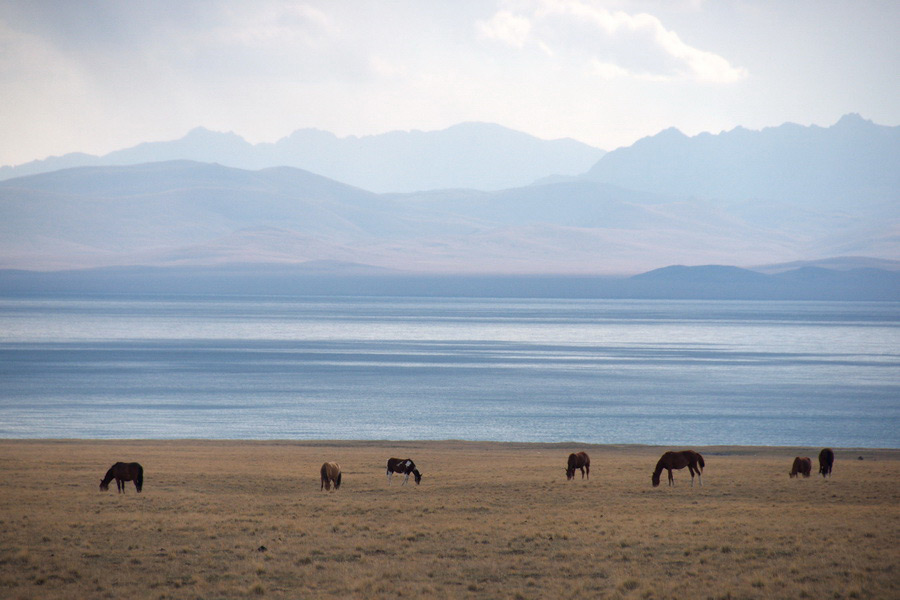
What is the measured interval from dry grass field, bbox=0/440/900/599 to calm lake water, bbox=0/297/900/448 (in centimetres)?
2401

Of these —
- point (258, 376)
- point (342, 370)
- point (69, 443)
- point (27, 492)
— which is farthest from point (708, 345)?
point (27, 492)

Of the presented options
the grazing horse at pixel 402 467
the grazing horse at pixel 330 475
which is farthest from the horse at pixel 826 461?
the grazing horse at pixel 330 475

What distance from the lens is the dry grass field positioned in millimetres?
13773

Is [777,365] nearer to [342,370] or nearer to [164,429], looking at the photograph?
[342,370]

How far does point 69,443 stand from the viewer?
4147cm

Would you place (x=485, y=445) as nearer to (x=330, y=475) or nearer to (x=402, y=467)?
(x=402, y=467)

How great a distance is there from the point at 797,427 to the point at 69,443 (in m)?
42.0

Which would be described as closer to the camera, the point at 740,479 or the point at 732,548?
the point at 732,548

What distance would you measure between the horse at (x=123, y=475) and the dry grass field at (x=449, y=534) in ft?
0.91

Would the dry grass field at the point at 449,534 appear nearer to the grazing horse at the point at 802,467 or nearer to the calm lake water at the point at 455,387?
the grazing horse at the point at 802,467

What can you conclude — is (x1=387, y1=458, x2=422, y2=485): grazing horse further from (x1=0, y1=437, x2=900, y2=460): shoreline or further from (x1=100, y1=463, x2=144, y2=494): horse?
(x1=0, y1=437, x2=900, y2=460): shoreline

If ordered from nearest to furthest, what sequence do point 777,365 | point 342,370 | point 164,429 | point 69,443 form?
1. point 69,443
2. point 164,429
3. point 342,370
4. point 777,365

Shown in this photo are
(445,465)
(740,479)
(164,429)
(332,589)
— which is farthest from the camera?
(164,429)

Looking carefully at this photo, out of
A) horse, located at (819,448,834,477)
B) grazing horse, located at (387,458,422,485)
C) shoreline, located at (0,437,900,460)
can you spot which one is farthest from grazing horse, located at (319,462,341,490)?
shoreline, located at (0,437,900,460)
